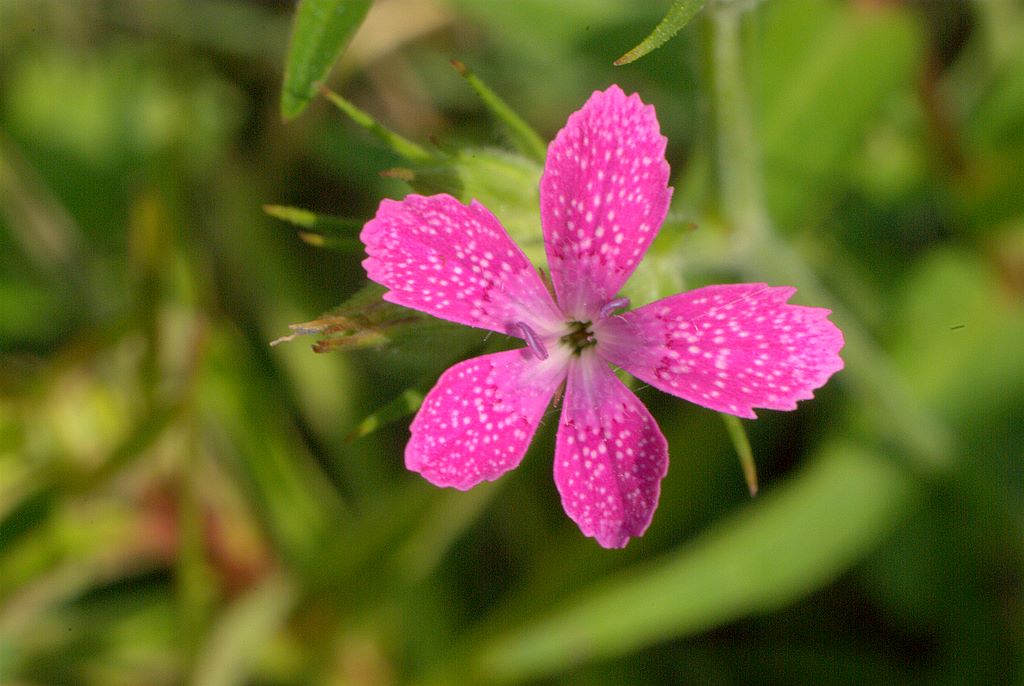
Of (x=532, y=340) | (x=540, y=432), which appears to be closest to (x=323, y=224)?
(x=532, y=340)

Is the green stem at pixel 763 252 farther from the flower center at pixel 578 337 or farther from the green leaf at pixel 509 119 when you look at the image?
the flower center at pixel 578 337

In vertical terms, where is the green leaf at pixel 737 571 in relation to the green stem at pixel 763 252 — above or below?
below

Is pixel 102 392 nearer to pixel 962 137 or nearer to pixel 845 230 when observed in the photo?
pixel 845 230

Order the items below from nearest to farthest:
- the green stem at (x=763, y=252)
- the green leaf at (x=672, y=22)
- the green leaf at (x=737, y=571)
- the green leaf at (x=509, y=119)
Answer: the green leaf at (x=672, y=22), the green leaf at (x=509, y=119), the green stem at (x=763, y=252), the green leaf at (x=737, y=571)

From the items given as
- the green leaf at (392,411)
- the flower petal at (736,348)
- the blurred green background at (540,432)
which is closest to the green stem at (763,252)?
the blurred green background at (540,432)

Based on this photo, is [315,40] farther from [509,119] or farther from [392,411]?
[392,411]

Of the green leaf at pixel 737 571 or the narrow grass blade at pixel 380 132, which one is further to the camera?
the green leaf at pixel 737 571

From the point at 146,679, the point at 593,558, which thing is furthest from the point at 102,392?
the point at 593,558
